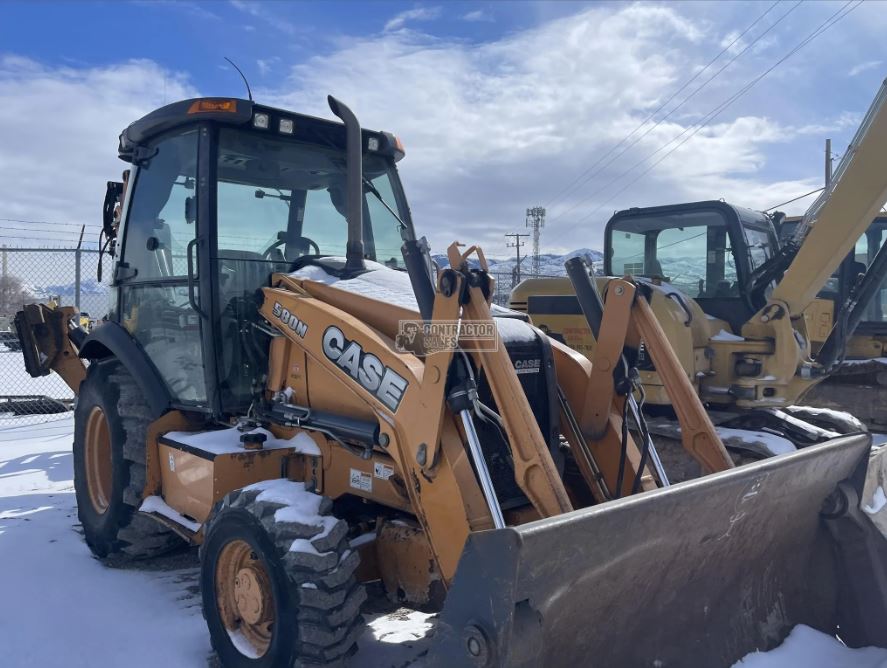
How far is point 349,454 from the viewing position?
358 cm

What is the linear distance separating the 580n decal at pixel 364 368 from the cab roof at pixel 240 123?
1369 mm

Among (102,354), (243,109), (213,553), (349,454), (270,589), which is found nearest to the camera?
(270,589)

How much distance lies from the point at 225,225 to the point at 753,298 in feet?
17.1

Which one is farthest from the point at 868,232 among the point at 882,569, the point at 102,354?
the point at 102,354

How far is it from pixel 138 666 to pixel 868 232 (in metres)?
10.0

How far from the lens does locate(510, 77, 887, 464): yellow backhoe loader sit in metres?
6.45

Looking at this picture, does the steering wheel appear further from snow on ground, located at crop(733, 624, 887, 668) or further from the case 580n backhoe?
snow on ground, located at crop(733, 624, 887, 668)

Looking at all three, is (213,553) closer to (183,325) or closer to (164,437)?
(164,437)

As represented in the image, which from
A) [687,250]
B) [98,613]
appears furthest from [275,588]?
[687,250]

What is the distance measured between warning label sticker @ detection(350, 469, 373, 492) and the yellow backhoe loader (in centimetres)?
345

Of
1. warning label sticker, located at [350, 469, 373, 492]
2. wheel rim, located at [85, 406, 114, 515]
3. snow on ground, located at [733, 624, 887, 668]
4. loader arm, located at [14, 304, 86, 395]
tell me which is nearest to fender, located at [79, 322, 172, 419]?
wheel rim, located at [85, 406, 114, 515]

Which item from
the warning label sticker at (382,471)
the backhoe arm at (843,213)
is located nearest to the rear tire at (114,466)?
the warning label sticker at (382,471)

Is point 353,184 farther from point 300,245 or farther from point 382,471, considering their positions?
point 382,471

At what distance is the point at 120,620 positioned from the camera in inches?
150
